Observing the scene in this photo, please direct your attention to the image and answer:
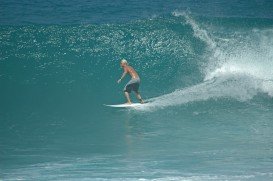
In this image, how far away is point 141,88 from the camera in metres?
11.7

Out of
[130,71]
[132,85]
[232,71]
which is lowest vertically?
[132,85]

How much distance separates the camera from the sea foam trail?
10.5 meters

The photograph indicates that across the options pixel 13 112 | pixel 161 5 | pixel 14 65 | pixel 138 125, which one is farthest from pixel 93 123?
pixel 161 5

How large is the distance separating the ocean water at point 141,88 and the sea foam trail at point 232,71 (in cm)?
4

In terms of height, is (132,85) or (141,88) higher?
(141,88)

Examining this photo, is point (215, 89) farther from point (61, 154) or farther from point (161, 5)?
point (161, 5)

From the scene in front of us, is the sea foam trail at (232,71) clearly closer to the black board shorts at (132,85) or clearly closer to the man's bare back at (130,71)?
the black board shorts at (132,85)

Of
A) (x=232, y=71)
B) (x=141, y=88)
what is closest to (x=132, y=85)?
(x=141, y=88)

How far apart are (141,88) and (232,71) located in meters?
2.77

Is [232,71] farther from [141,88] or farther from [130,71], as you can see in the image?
[130,71]

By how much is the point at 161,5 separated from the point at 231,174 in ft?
50.2

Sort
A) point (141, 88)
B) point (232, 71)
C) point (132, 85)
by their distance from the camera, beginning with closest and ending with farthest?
point (132, 85), point (141, 88), point (232, 71)

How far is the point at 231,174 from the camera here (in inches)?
210

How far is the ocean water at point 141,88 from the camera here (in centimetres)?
598
